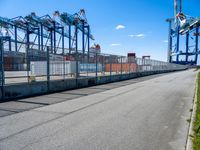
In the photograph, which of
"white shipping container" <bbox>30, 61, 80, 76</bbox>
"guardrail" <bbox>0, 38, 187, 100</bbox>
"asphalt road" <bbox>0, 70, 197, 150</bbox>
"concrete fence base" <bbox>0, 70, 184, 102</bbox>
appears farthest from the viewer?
"white shipping container" <bbox>30, 61, 80, 76</bbox>

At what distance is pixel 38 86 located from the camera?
10969 mm

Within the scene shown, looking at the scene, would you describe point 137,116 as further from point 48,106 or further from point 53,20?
point 53,20

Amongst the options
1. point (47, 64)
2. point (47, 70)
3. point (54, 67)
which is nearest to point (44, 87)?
point (47, 70)

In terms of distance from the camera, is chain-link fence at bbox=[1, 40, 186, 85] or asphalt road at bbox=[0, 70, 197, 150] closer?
asphalt road at bbox=[0, 70, 197, 150]

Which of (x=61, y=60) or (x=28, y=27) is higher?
(x=28, y=27)

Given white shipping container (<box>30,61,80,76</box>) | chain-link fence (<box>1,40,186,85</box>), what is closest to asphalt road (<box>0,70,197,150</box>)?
chain-link fence (<box>1,40,186,85</box>)

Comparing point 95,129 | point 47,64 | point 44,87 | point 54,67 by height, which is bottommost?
point 95,129

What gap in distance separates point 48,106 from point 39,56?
4451 millimetres

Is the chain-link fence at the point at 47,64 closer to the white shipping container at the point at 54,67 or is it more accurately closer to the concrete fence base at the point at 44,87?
the white shipping container at the point at 54,67

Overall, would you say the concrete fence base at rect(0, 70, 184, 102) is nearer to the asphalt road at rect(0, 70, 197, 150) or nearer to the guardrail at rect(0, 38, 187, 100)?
the guardrail at rect(0, 38, 187, 100)

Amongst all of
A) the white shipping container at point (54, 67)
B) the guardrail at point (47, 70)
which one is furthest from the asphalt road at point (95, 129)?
the white shipping container at point (54, 67)

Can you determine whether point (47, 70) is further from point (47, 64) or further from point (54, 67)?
point (54, 67)

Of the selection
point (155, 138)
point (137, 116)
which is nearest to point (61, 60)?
point (137, 116)

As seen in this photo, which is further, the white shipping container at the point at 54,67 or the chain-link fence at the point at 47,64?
the white shipping container at the point at 54,67
